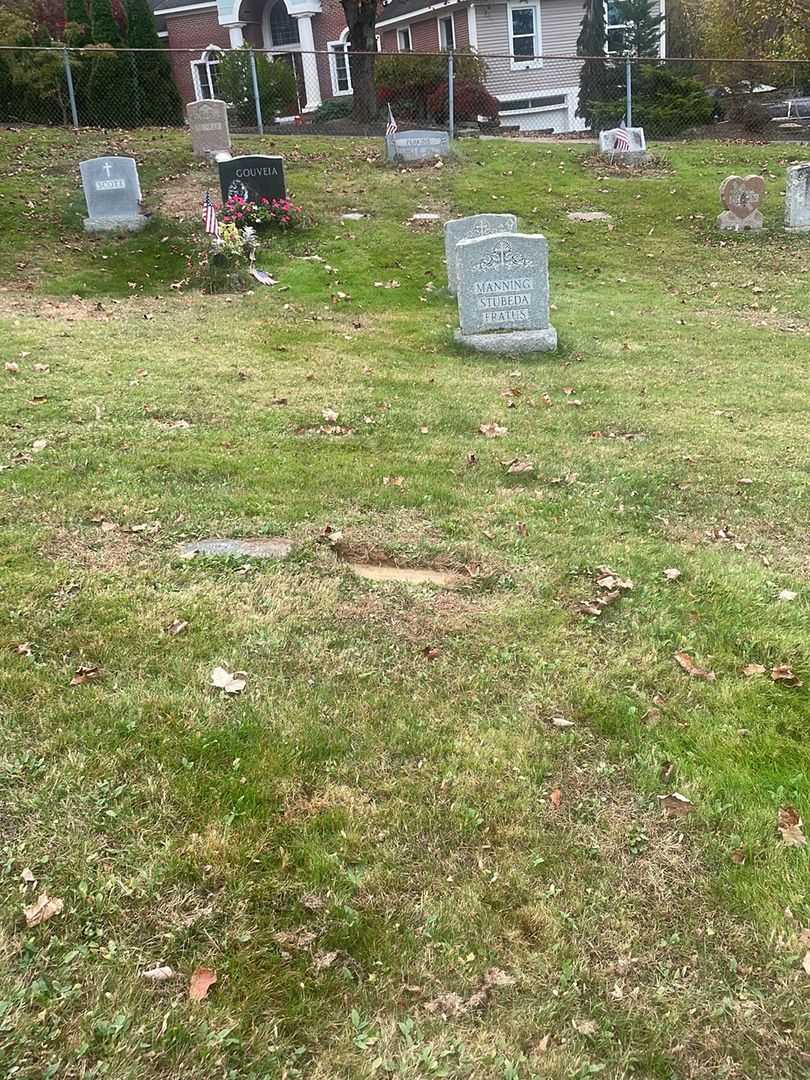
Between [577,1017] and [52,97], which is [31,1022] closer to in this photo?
[577,1017]

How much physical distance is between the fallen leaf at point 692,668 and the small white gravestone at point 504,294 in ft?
20.5

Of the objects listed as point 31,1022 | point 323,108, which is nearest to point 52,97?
point 323,108

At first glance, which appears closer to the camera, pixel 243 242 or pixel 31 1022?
pixel 31 1022

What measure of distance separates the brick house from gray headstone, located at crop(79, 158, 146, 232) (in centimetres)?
1524

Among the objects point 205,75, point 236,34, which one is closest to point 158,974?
point 236,34

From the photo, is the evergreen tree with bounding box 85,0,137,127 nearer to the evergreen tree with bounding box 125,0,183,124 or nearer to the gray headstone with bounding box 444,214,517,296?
the evergreen tree with bounding box 125,0,183,124

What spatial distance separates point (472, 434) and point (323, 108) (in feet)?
84.3

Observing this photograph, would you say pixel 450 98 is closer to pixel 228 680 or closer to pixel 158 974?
pixel 228 680

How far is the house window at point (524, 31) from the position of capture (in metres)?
29.9

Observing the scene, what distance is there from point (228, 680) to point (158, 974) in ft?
4.39

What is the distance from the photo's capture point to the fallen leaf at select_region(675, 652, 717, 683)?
366 cm

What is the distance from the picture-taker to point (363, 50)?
73.2 feet

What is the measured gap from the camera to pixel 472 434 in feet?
22.2

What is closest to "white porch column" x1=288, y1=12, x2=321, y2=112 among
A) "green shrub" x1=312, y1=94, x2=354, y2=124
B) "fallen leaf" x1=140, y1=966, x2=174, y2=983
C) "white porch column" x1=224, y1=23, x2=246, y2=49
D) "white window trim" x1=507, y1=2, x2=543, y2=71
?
"white porch column" x1=224, y1=23, x2=246, y2=49
